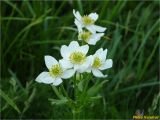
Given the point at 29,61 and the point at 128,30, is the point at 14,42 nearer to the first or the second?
the point at 29,61

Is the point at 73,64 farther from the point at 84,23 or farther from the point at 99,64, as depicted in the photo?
the point at 84,23

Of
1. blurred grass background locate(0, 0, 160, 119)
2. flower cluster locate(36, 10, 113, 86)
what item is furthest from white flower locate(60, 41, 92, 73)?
blurred grass background locate(0, 0, 160, 119)

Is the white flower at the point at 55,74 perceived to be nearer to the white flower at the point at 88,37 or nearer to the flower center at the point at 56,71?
the flower center at the point at 56,71

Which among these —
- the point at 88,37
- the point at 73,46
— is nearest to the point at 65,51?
the point at 73,46

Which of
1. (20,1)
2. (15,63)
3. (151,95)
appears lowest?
(151,95)

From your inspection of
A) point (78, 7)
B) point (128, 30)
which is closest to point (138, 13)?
point (128, 30)

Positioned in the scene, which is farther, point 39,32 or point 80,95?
point 39,32

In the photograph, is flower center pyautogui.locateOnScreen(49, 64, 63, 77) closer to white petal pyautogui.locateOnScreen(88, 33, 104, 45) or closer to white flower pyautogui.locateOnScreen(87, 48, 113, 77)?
white flower pyautogui.locateOnScreen(87, 48, 113, 77)
